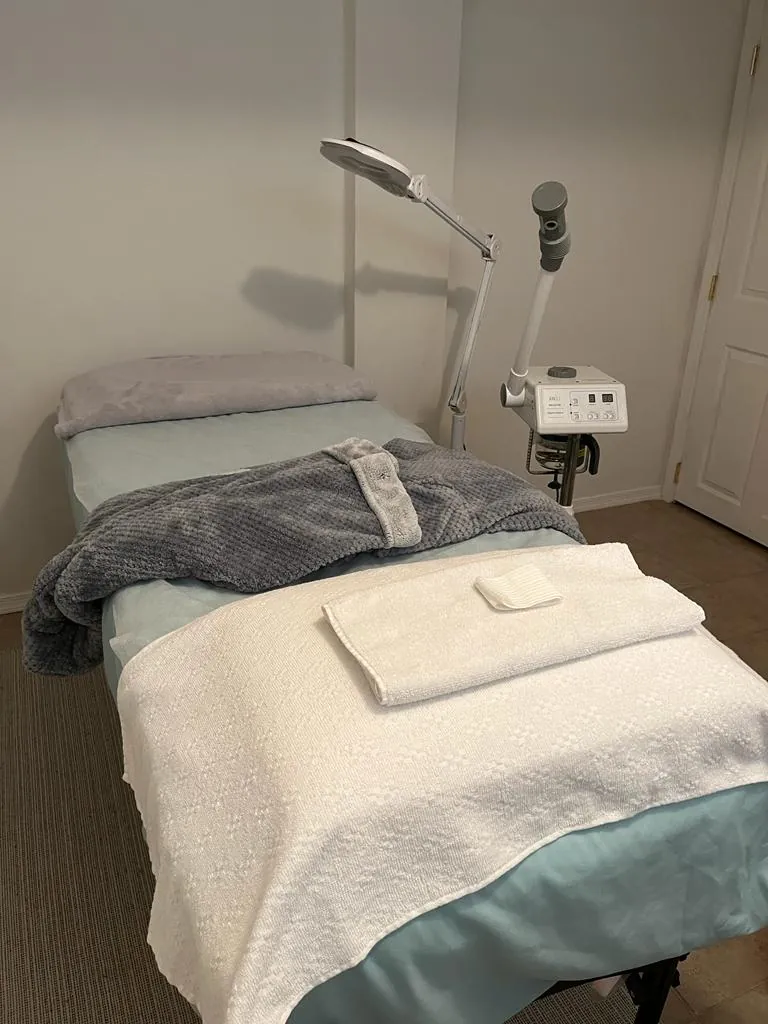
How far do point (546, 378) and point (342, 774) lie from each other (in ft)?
5.16

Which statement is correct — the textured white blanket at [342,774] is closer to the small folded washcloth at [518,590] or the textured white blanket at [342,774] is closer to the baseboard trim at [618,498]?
the small folded washcloth at [518,590]

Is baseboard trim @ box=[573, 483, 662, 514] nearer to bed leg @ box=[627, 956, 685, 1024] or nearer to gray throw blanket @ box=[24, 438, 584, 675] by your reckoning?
gray throw blanket @ box=[24, 438, 584, 675]

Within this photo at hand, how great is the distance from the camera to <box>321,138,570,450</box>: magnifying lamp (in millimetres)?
1845

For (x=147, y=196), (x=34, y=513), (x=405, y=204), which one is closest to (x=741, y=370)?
(x=405, y=204)

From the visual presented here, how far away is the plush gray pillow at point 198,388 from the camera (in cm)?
199

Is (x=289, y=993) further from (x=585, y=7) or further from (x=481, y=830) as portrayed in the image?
(x=585, y=7)

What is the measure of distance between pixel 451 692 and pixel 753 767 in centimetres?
42

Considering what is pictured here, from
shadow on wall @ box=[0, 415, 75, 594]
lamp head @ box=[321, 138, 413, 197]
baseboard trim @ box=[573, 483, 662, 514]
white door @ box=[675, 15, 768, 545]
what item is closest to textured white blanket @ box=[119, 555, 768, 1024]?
lamp head @ box=[321, 138, 413, 197]

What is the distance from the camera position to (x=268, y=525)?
128 centimetres

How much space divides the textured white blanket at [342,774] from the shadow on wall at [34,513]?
151cm

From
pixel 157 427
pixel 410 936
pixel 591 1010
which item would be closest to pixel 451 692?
pixel 410 936

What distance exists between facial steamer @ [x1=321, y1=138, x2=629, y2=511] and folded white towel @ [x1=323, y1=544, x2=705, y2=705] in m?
1.00

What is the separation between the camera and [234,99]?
7.18 ft

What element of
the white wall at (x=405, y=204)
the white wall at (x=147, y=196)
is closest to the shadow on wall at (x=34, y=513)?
the white wall at (x=147, y=196)
